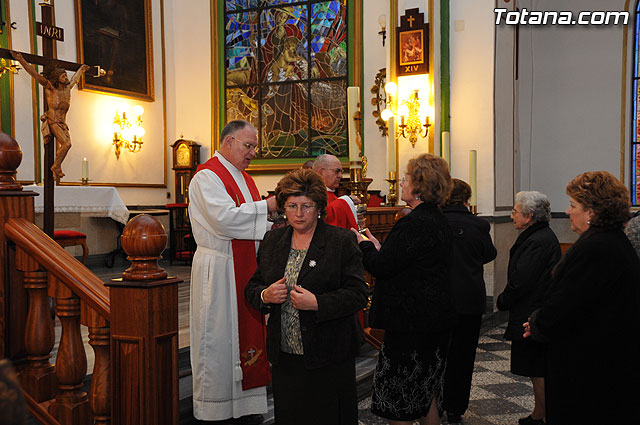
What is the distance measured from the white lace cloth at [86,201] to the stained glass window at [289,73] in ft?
13.6

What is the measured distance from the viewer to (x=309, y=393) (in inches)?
98.7

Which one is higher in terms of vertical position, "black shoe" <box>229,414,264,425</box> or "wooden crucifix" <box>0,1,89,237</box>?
"wooden crucifix" <box>0,1,89,237</box>

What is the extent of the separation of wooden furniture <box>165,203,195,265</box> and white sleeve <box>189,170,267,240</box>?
284 inches

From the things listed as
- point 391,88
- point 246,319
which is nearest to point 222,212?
point 246,319

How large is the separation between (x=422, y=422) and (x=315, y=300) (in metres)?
1.09

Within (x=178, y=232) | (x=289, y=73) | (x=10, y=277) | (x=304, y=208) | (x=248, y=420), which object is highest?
(x=289, y=73)

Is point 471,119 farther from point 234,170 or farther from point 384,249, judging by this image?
point 384,249

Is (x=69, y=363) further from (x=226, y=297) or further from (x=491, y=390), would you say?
(x=491, y=390)

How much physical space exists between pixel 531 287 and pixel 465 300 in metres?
0.42

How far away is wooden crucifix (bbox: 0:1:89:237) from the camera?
4.70m

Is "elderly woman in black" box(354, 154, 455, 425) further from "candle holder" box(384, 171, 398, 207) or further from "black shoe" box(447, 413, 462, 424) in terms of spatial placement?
"candle holder" box(384, 171, 398, 207)

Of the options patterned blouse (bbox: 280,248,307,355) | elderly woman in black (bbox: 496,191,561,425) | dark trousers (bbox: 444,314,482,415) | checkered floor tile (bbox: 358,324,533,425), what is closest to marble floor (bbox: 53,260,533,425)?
checkered floor tile (bbox: 358,324,533,425)

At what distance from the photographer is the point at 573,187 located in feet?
8.59

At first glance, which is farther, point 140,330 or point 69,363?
point 69,363
